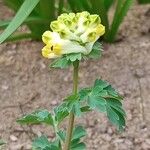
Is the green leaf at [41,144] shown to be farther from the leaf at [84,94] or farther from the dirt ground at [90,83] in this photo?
the dirt ground at [90,83]

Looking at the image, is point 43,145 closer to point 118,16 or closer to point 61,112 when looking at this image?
point 61,112

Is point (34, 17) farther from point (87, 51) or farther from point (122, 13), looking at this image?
point (87, 51)

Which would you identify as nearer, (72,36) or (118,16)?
(72,36)

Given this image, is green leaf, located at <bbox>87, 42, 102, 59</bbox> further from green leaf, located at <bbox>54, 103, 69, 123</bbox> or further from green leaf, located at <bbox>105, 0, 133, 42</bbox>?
green leaf, located at <bbox>105, 0, 133, 42</bbox>

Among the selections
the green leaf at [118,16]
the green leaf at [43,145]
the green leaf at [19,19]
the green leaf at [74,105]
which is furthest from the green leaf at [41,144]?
the green leaf at [118,16]

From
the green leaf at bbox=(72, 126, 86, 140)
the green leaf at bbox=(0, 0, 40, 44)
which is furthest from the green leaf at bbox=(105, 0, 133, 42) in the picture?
the green leaf at bbox=(72, 126, 86, 140)

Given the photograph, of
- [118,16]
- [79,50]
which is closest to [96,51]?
[79,50]
